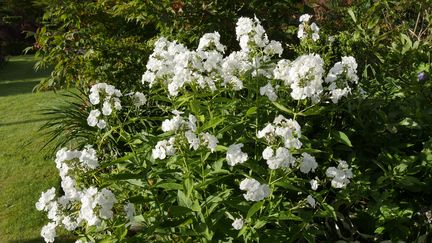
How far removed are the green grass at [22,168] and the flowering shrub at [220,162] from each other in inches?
65.1

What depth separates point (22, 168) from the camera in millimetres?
4910

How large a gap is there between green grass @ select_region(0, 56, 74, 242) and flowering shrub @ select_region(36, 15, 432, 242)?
1.65 m

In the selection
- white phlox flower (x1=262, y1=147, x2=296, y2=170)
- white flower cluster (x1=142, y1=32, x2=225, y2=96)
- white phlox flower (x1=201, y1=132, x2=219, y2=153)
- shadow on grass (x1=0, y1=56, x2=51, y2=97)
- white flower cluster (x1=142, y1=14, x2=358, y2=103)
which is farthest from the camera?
shadow on grass (x1=0, y1=56, x2=51, y2=97)

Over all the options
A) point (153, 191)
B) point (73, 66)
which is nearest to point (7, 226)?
point (73, 66)

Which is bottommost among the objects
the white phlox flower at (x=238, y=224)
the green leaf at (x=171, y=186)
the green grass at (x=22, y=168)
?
the green grass at (x=22, y=168)

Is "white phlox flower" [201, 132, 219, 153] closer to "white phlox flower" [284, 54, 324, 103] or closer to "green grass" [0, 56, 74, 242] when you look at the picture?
"white phlox flower" [284, 54, 324, 103]

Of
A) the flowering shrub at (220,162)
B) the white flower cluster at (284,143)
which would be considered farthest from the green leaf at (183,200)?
the white flower cluster at (284,143)

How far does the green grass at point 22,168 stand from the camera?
3729 millimetres

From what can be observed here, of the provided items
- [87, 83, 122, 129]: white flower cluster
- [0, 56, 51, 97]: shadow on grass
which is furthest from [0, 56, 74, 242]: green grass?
[87, 83, 122, 129]: white flower cluster

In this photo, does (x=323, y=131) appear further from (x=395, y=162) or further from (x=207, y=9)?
(x=207, y=9)

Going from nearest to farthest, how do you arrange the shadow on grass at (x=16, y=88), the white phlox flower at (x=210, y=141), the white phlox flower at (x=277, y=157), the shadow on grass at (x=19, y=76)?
the white phlox flower at (x=277, y=157), the white phlox flower at (x=210, y=141), the shadow on grass at (x=16, y=88), the shadow on grass at (x=19, y=76)

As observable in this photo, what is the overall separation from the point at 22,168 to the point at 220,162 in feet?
11.3

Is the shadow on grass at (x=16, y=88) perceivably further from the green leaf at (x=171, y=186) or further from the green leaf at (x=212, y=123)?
the green leaf at (x=212, y=123)

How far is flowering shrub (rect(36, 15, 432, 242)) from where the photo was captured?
76.4 inches
